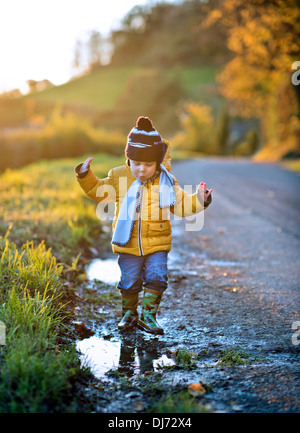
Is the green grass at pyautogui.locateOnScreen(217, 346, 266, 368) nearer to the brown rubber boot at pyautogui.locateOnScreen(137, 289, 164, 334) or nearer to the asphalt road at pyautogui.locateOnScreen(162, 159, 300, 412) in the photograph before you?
the asphalt road at pyautogui.locateOnScreen(162, 159, 300, 412)

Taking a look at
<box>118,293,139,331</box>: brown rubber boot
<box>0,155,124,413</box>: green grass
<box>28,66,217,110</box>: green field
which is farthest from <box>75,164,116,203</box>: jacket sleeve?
<box>28,66,217,110</box>: green field

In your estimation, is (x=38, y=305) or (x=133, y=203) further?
(x=133, y=203)

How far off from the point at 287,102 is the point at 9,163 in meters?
15.5

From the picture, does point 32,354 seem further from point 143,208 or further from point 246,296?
point 246,296

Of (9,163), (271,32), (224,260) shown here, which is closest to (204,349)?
(224,260)

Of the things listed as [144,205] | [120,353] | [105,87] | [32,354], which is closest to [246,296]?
[144,205]

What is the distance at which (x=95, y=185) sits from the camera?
3.39 metres

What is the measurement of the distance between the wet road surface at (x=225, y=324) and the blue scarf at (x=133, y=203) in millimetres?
717

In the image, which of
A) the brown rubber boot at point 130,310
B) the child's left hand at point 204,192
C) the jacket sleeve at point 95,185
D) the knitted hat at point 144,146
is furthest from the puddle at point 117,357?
the knitted hat at point 144,146

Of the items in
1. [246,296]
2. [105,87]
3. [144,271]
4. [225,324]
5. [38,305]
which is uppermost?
[105,87]

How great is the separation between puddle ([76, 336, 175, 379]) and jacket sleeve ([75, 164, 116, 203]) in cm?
103

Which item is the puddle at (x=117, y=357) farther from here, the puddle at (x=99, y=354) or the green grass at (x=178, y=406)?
the green grass at (x=178, y=406)

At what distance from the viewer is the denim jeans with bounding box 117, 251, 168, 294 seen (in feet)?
11.1

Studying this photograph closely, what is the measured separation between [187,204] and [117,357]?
4.04 feet
